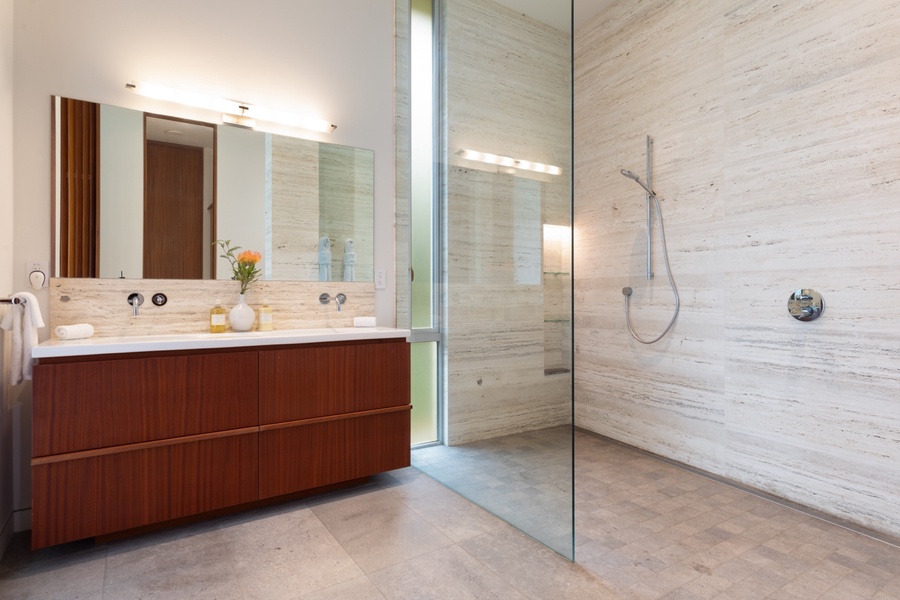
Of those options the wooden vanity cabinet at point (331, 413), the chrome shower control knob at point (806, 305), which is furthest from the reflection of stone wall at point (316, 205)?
the chrome shower control knob at point (806, 305)

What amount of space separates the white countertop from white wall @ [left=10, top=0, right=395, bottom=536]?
1.39 ft

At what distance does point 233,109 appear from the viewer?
2428 millimetres

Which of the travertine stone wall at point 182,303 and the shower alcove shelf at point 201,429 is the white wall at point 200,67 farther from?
the shower alcove shelf at point 201,429

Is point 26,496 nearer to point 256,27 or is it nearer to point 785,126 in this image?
point 256,27

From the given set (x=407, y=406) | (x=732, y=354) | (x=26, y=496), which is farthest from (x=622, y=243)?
(x=26, y=496)

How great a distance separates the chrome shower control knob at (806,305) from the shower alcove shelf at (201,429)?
193 cm

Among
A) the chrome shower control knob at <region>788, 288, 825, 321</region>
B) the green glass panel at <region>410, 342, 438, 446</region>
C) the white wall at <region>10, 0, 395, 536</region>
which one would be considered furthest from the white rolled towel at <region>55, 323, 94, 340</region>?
the chrome shower control knob at <region>788, 288, 825, 321</region>

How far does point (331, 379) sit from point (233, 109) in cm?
148

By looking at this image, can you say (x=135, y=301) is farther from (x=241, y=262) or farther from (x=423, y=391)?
(x=423, y=391)

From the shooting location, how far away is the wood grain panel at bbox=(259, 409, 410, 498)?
2.15m

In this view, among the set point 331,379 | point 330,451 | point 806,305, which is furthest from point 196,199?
point 806,305

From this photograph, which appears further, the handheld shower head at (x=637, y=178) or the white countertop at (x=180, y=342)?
the handheld shower head at (x=637, y=178)

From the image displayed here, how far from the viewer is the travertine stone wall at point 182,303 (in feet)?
6.83

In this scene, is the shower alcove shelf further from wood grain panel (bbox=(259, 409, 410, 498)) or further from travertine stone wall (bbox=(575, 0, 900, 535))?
travertine stone wall (bbox=(575, 0, 900, 535))
